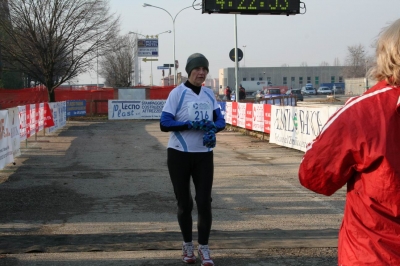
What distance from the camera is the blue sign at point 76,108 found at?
34.2 metres

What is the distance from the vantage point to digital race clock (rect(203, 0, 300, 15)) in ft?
58.4

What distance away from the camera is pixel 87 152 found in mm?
16000

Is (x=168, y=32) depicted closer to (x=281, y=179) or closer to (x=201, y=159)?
(x=281, y=179)

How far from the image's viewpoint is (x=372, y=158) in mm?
2209

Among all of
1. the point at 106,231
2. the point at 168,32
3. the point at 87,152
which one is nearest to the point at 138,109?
the point at 87,152

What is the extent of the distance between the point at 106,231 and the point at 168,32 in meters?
61.3

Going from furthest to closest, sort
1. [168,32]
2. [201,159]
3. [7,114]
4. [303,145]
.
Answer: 1. [168,32]
2. [303,145]
3. [7,114]
4. [201,159]

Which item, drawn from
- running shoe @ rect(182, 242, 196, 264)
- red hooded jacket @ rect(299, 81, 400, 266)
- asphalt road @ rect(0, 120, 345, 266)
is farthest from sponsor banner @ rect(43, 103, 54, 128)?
red hooded jacket @ rect(299, 81, 400, 266)

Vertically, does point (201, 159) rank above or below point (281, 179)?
above

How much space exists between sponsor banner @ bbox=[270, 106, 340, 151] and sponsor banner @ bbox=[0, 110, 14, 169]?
650cm

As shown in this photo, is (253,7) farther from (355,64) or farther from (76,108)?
(355,64)

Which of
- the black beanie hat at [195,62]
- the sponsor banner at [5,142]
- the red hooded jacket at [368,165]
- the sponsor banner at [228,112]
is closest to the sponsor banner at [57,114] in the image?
the sponsor banner at [228,112]

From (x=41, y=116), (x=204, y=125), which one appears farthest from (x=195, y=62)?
(x=41, y=116)

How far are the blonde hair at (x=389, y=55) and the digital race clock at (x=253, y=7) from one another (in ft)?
51.4
